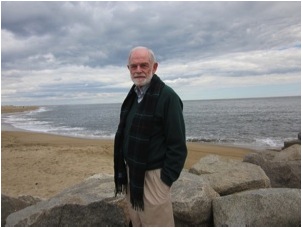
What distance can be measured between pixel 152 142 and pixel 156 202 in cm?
57

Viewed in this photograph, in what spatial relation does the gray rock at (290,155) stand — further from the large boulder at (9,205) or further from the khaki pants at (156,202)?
the khaki pants at (156,202)

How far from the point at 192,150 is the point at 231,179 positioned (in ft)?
35.8

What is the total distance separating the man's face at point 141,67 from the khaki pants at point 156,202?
83cm

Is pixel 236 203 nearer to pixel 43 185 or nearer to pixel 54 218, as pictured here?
pixel 54 218

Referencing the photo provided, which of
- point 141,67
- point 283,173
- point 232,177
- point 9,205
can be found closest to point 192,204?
point 232,177

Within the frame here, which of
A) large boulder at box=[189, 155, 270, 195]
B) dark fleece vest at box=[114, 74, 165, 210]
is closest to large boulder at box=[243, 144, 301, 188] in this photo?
large boulder at box=[189, 155, 270, 195]

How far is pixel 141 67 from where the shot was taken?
288 cm

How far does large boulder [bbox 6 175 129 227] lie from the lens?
4250 millimetres

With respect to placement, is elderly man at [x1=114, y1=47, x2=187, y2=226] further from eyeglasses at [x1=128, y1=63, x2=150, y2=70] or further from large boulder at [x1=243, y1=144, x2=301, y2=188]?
large boulder at [x1=243, y1=144, x2=301, y2=188]

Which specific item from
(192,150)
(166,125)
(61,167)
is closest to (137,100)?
(166,125)

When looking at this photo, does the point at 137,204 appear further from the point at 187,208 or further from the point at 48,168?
the point at 48,168

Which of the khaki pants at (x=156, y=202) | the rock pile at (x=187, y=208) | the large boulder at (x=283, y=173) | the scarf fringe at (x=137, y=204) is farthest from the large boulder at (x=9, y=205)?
the large boulder at (x=283, y=173)

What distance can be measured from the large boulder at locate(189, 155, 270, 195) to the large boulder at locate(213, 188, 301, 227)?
3.50 feet

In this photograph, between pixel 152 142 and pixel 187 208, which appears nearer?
pixel 152 142
